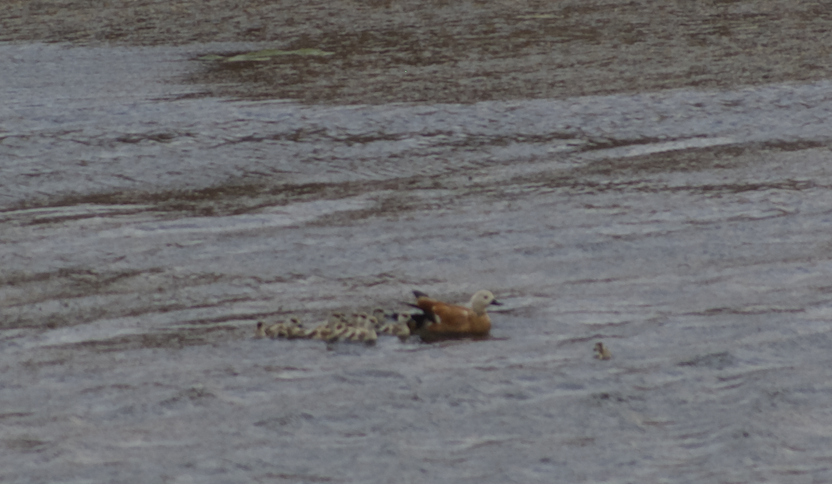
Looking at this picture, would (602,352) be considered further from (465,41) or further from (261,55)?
(465,41)

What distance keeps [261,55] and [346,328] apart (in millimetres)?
11253

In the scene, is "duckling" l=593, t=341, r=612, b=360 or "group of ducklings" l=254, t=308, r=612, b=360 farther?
"group of ducklings" l=254, t=308, r=612, b=360

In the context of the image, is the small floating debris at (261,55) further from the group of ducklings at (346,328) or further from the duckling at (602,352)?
the duckling at (602,352)

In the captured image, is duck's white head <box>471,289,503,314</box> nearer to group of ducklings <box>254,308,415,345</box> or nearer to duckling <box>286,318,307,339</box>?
group of ducklings <box>254,308,415,345</box>

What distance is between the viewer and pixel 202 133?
1591cm

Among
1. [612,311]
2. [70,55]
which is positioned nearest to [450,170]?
[612,311]

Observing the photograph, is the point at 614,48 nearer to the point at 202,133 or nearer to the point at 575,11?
the point at 575,11

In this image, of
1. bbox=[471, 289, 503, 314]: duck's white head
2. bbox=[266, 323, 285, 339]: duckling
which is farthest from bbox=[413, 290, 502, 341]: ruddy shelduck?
bbox=[266, 323, 285, 339]: duckling

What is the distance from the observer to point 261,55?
20.1 meters

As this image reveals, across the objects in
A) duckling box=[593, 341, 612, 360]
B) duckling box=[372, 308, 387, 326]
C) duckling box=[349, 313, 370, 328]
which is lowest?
duckling box=[593, 341, 612, 360]

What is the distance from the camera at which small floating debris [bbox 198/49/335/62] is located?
19891mm

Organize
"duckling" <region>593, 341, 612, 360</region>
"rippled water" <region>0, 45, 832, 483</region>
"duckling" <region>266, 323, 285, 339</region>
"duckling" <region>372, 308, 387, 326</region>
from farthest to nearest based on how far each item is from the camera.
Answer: "duckling" <region>372, 308, 387, 326</region>
"duckling" <region>266, 323, 285, 339</region>
"duckling" <region>593, 341, 612, 360</region>
"rippled water" <region>0, 45, 832, 483</region>

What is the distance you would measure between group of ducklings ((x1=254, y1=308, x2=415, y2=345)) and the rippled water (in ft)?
0.34

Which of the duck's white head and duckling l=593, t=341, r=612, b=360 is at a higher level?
the duck's white head
